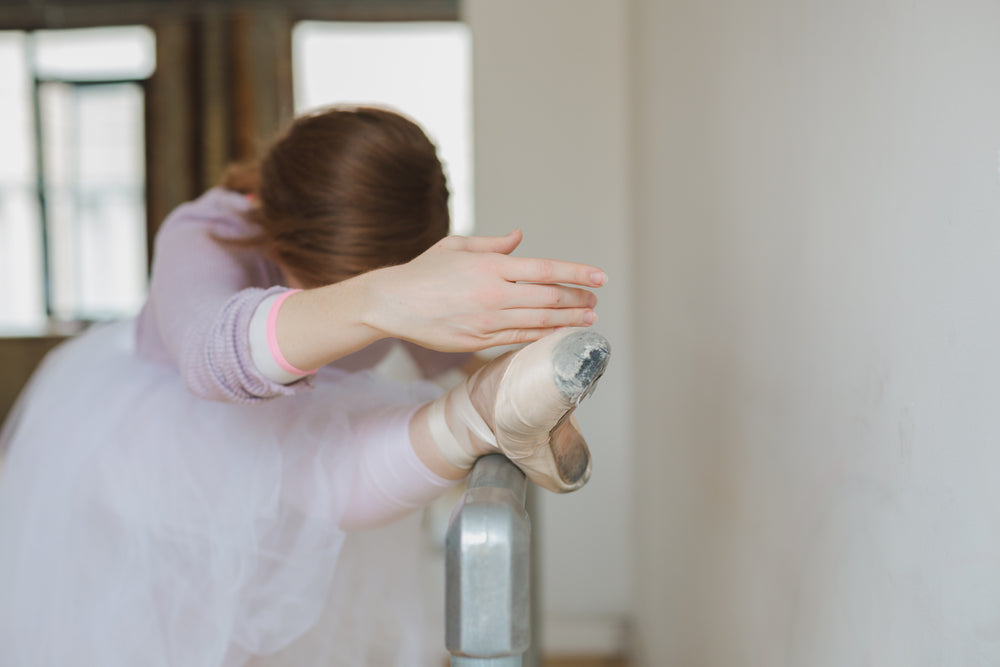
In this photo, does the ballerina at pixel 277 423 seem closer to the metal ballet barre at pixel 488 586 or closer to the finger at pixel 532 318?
the finger at pixel 532 318

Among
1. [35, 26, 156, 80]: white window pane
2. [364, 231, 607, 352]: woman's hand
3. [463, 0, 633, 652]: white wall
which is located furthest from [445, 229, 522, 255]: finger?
[35, 26, 156, 80]: white window pane

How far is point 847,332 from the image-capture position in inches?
21.2

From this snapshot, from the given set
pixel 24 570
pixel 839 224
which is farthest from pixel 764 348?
pixel 24 570

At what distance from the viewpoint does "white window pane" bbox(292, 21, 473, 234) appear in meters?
5.11

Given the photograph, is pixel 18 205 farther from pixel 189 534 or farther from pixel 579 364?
Answer: pixel 579 364

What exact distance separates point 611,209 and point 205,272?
1.34 metres

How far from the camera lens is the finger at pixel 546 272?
0.58m

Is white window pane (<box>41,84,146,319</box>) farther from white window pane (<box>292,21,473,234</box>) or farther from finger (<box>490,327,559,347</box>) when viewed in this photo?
finger (<box>490,327,559,347</box>)

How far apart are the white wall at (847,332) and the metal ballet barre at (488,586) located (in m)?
0.21

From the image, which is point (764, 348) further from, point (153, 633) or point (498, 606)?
point (153, 633)

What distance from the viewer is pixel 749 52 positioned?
0.83m

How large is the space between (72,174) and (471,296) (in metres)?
5.49

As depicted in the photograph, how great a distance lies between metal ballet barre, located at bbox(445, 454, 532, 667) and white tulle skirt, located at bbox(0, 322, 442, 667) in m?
0.43

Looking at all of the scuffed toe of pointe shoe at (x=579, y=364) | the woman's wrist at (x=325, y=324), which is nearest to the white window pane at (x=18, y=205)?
the woman's wrist at (x=325, y=324)
